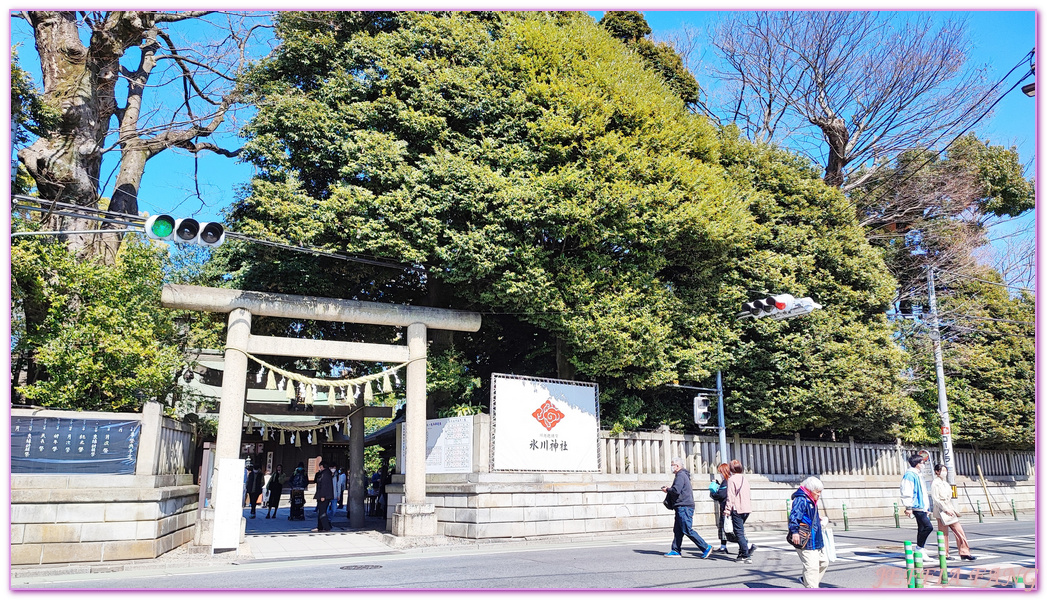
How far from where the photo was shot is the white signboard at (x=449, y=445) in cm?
1407

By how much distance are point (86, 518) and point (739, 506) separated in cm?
988

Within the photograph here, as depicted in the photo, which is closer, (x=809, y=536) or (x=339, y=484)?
(x=809, y=536)

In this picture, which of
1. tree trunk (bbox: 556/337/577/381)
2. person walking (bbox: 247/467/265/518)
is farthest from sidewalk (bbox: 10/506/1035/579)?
person walking (bbox: 247/467/265/518)

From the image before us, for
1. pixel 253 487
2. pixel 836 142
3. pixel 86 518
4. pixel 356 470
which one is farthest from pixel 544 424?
pixel 836 142

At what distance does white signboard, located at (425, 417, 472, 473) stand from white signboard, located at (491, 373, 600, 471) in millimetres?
652

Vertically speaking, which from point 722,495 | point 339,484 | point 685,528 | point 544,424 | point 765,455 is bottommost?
point 339,484

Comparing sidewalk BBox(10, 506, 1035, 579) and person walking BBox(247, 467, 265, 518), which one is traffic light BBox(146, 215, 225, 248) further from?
person walking BBox(247, 467, 265, 518)

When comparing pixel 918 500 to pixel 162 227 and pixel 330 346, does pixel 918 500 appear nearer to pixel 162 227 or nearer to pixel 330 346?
pixel 330 346

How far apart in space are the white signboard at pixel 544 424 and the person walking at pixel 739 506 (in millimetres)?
4532

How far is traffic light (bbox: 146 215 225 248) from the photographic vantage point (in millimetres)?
9086

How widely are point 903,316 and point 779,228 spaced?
20.4 ft

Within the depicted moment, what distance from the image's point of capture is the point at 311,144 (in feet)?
47.6

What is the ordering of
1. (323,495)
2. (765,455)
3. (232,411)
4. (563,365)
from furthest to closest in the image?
(765,455), (323,495), (563,365), (232,411)

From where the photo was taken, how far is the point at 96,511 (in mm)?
10242
